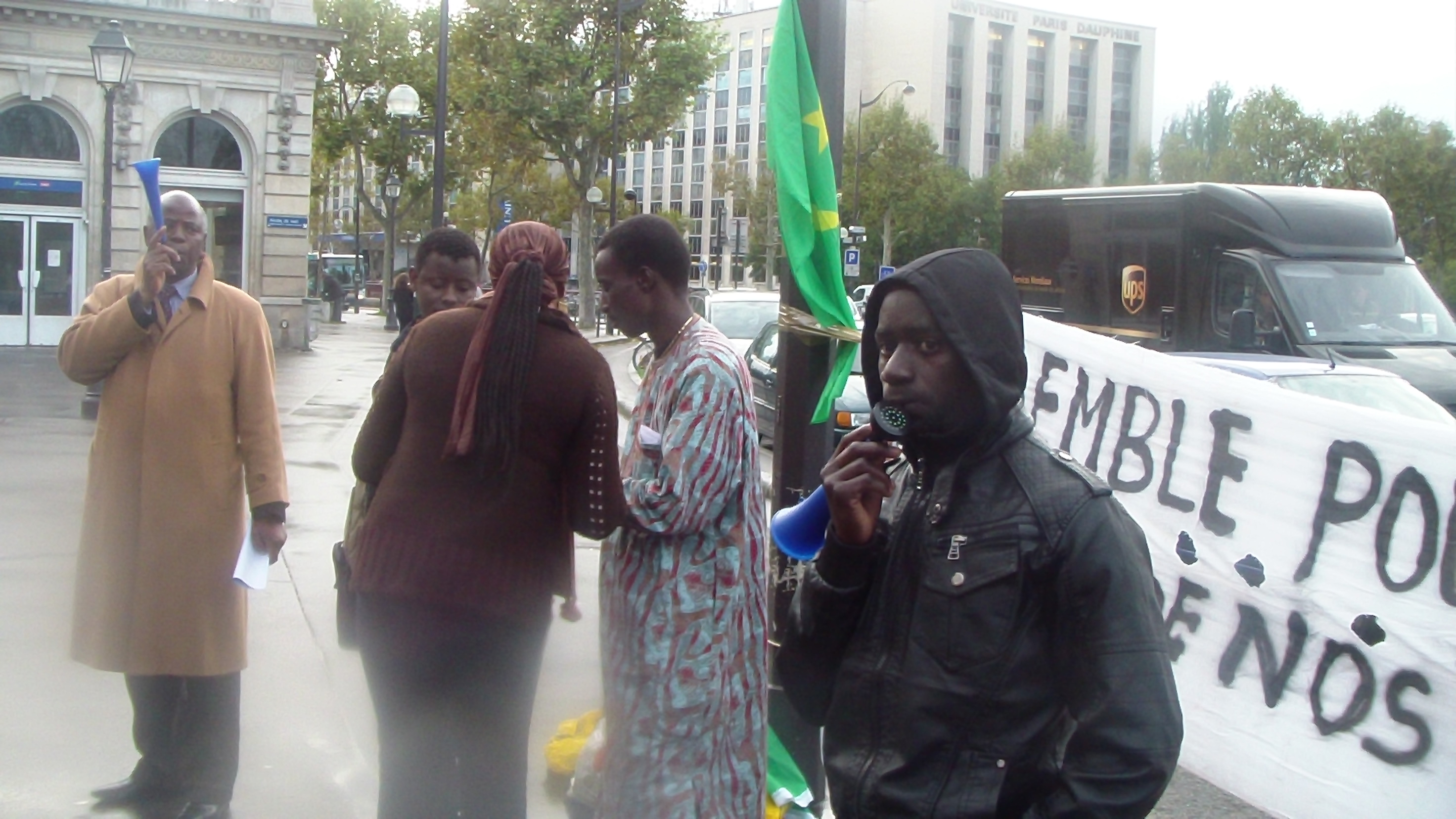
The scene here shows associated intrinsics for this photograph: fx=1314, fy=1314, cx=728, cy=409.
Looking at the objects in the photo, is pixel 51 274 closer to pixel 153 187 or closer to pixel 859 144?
pixel 153 187

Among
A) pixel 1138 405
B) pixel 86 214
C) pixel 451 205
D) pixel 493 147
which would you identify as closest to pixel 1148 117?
pixel 451 205

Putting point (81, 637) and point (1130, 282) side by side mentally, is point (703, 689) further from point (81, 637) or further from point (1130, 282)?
point (1130, 282)

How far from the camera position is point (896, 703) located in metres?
1.81

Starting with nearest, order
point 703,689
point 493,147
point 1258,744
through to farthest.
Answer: point 703,689 < point 1258,744 < point 493,147

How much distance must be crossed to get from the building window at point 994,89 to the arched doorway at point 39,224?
72.9 metres

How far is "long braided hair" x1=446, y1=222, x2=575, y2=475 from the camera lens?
273 centimetres

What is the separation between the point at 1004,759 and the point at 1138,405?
9.43ft

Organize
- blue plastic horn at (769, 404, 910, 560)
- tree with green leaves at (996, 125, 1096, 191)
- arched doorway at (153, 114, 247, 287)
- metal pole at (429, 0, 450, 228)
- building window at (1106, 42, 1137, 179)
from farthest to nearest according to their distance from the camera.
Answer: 1. building window at (1106, 42, 1137, 179)
2. tree with green leaves at (996, 125, 1096, 191)
3. arched doorway at (153, 114, 247, 287)
4. metal pole at (429, 0, 450, 228)
5. blue plastic horn at (769, 404, 910, 560)

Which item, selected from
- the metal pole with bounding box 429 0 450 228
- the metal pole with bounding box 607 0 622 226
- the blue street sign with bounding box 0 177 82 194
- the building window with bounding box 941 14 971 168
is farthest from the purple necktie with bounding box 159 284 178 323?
the building window with bounding box 941 14 971 168

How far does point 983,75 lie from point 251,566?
9062cm

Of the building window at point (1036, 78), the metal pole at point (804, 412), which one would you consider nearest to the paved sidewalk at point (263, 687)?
the metal pole at point (804, 412)

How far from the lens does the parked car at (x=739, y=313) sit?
53.1 ft

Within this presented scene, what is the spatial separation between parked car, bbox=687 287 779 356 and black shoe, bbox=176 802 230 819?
39.4 feet

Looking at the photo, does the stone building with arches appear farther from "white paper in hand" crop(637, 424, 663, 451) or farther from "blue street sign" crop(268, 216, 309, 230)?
"white paper in hand" crop(637, 424, 663, 451)
